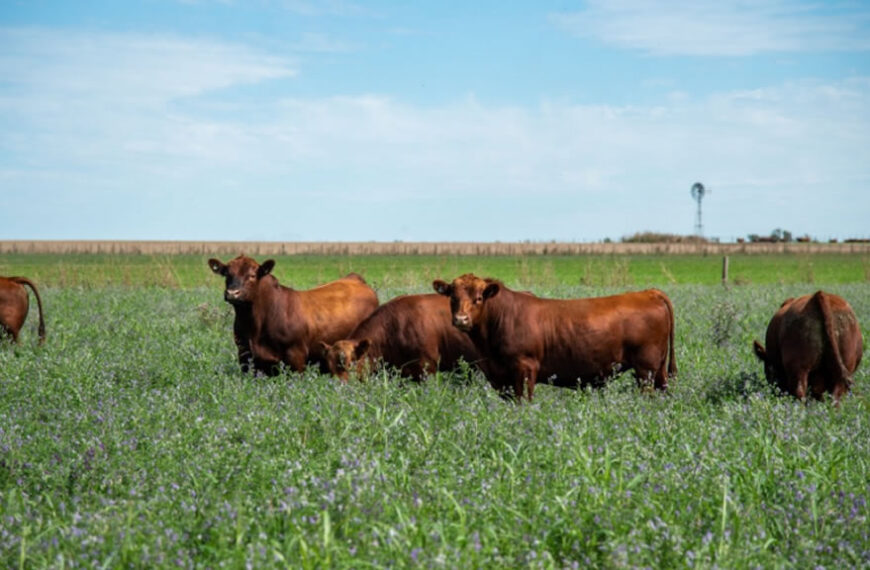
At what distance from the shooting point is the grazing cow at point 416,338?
11.0 m

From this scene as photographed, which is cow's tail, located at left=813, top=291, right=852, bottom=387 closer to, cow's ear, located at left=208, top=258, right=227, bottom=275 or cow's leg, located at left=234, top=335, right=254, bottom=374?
cow's leg, located at left=234, top=335, right=254, bottom=374

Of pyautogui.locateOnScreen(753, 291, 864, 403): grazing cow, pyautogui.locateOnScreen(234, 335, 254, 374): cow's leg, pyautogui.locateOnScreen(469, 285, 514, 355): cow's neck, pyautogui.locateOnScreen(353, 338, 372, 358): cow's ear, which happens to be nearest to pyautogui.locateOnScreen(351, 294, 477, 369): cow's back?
pyautogui.locateOnScreen(353, 338, 372, 358): cow's ear

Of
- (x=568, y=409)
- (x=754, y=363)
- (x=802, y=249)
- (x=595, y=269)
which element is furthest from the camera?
(x=802, y=249)

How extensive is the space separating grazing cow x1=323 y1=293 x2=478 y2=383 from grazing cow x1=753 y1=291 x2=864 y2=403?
3.46 metres

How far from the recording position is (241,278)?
1152 centimetres

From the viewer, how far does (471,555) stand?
182 inches

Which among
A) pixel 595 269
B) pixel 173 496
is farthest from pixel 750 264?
pixel 173 496

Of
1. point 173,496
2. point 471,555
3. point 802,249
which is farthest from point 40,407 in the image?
point 802,249

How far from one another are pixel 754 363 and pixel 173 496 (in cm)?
927

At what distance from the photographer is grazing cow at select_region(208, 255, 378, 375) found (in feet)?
38.1

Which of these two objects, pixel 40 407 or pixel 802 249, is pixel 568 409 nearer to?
A: pixel 40 407

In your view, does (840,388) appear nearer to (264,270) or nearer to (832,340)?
(832,340)

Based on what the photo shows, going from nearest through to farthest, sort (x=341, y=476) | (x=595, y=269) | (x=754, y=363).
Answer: (x=341, y=476) → (x=754, y=363) → (x=595, y=269)

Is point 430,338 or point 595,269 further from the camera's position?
point 595,269
